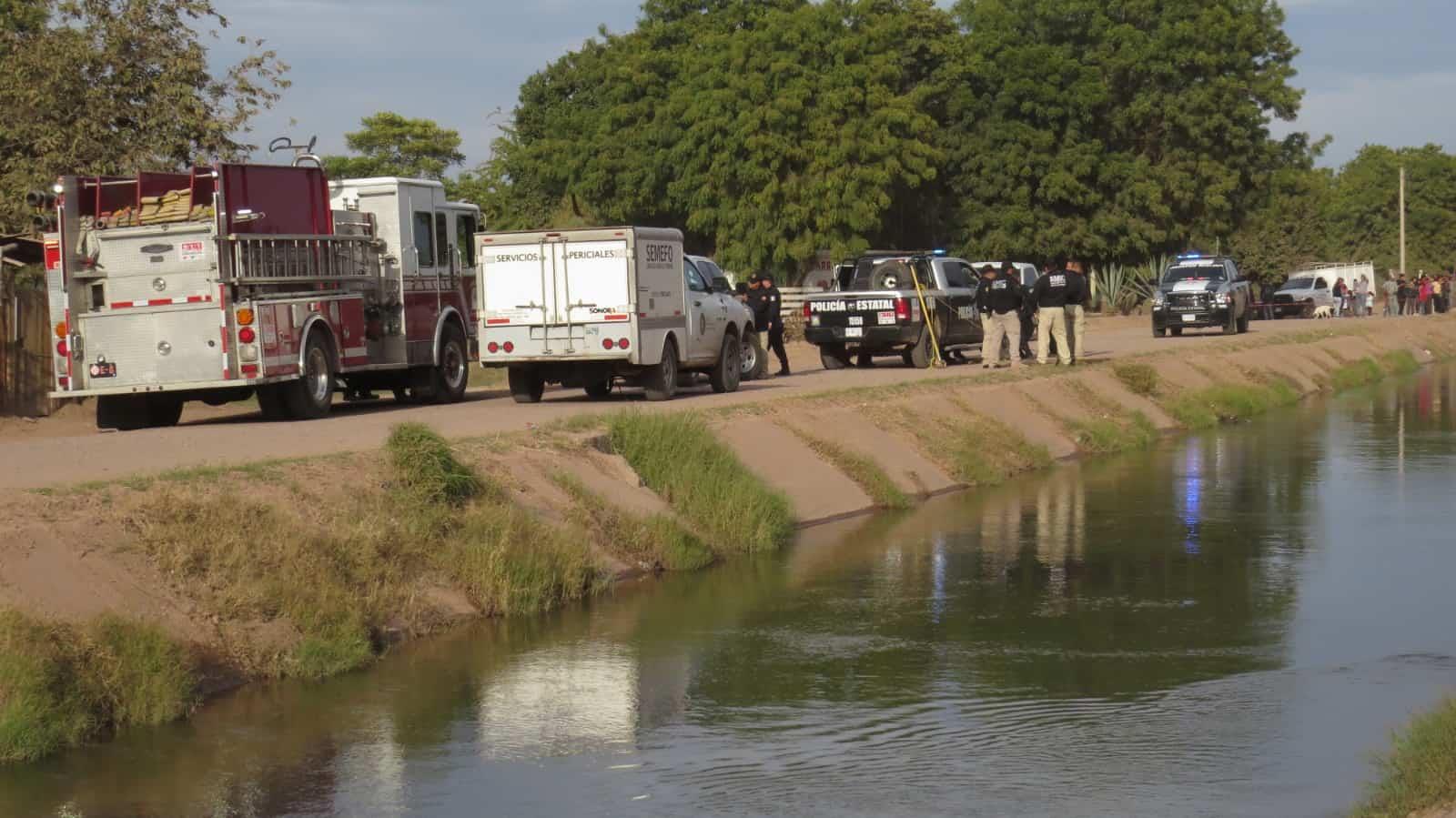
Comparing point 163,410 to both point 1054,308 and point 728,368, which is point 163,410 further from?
point 1054,308

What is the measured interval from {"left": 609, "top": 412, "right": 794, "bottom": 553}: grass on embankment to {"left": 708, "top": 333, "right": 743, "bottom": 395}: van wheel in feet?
28.8

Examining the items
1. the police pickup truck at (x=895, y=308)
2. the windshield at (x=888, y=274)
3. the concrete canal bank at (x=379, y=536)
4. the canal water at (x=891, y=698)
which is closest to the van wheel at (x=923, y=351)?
the police pickup truck at (x=895, y=308)

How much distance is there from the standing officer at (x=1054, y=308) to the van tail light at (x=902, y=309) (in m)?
3.02

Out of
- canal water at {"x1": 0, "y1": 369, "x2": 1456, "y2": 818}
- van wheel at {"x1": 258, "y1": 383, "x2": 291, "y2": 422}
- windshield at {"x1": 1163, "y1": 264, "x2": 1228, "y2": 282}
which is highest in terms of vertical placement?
windshield at {"x1": 1163, "y1": 264, "x2": 1228, "y2": 282}

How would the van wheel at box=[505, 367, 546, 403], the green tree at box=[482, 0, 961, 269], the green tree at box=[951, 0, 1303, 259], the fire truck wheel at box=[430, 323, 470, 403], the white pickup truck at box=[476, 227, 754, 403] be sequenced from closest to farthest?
the white pickup truck at box=[476, 227, 754, 403]
the van wheel at box=[505, 367, 546, 403]
the fire truck wheel at box=[430, 323, 470, 403]
the green tree at box=[482, 0, 961, 269]
the green tree at box=[951, 0, 1303, 259]

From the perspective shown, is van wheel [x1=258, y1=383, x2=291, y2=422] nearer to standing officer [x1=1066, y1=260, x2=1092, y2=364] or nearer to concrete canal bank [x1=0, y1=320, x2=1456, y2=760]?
concrete canal bank [x1=0, y1=320, x2=1456, y2=760]

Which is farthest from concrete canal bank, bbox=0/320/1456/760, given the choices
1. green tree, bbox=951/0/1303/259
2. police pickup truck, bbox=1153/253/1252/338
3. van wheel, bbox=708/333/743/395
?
green tree, bbox=951/0/1303/259

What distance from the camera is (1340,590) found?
13.1 metres

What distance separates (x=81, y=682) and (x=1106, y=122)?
60.9 metres

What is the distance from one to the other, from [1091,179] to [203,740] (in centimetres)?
5936

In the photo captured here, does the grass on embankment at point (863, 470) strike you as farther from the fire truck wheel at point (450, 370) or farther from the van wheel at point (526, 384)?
the fire truck wheel at point (450, 370)

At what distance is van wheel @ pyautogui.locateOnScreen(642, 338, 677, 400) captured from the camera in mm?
24500

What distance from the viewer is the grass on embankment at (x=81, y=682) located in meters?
9.14

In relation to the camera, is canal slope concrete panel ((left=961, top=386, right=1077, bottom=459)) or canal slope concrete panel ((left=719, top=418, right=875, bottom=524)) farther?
canal slope concrete panel ((left=961, top=386, right=1077, bottom=459))
